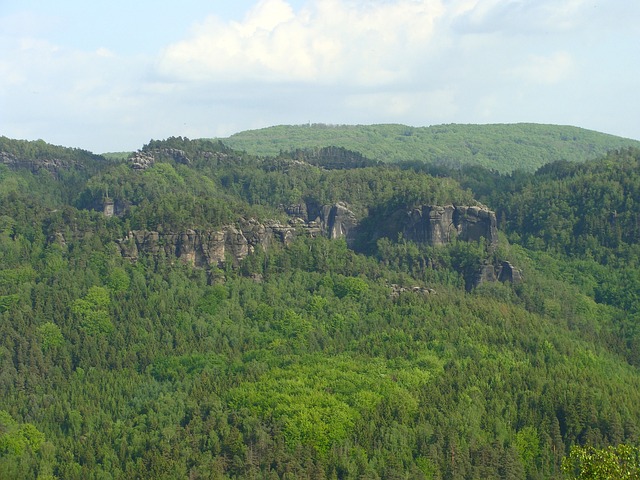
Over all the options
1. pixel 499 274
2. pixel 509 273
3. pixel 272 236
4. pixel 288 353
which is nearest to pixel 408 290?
pixel 272 236

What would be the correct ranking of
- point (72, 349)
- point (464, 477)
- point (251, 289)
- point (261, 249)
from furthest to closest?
point (261, 249)
point (251, 289)
point (72, 349)
point (464, 477)

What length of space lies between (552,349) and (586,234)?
63.9 m

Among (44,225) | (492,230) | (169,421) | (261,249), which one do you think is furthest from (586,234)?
(169,421)

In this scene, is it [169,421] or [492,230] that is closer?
[169,421]

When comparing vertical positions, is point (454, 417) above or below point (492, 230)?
below

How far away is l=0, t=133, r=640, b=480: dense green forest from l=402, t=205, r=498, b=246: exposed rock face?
195cm

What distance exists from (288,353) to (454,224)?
59791mm

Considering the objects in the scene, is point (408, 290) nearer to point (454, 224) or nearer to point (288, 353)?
point (288, 353)

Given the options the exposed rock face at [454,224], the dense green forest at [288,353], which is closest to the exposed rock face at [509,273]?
the dense green forest at [288,353]

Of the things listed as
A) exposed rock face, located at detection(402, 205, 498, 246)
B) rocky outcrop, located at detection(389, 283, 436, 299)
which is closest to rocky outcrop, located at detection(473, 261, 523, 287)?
exposed rock face, located at detection(402, 205, 498, 246)

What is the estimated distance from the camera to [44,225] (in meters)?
161

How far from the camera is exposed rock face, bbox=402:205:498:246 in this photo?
183 metres

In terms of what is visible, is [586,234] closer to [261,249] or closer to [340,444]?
[261,249]

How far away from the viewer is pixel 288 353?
131500mm
